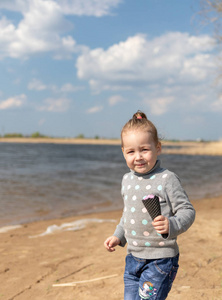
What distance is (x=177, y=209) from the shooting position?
204cm

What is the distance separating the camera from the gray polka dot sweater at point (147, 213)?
203cm

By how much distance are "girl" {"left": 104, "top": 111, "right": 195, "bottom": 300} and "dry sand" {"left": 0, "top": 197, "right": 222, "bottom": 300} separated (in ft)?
3.64

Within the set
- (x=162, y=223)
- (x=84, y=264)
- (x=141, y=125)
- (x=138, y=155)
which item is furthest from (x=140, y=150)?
(x=84, y=264)

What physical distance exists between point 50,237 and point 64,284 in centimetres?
225

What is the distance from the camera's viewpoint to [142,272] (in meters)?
2.19

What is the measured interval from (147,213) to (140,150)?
43cm

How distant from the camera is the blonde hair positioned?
218 cm

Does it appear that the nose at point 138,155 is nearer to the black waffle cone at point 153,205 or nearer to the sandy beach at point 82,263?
the black waffle cone at point 153,205

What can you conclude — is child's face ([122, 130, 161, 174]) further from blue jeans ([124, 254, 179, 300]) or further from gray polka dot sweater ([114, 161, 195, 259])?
blue jeans ([124, 254, 179, 300])

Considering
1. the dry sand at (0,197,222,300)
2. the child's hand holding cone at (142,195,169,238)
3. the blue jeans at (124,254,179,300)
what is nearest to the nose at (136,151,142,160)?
the child's hand holding cone at (142,195,169,238)

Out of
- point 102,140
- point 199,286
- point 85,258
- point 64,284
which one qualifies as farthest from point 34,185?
point 102,140

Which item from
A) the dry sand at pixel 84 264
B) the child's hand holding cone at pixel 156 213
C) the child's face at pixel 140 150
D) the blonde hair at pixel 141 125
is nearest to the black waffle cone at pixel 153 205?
the child's hand holding cone at pixel 156 213

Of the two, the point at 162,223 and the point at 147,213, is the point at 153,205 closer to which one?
the point at 162,223

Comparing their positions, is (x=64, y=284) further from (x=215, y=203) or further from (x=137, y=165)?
(x=215, y=203)
